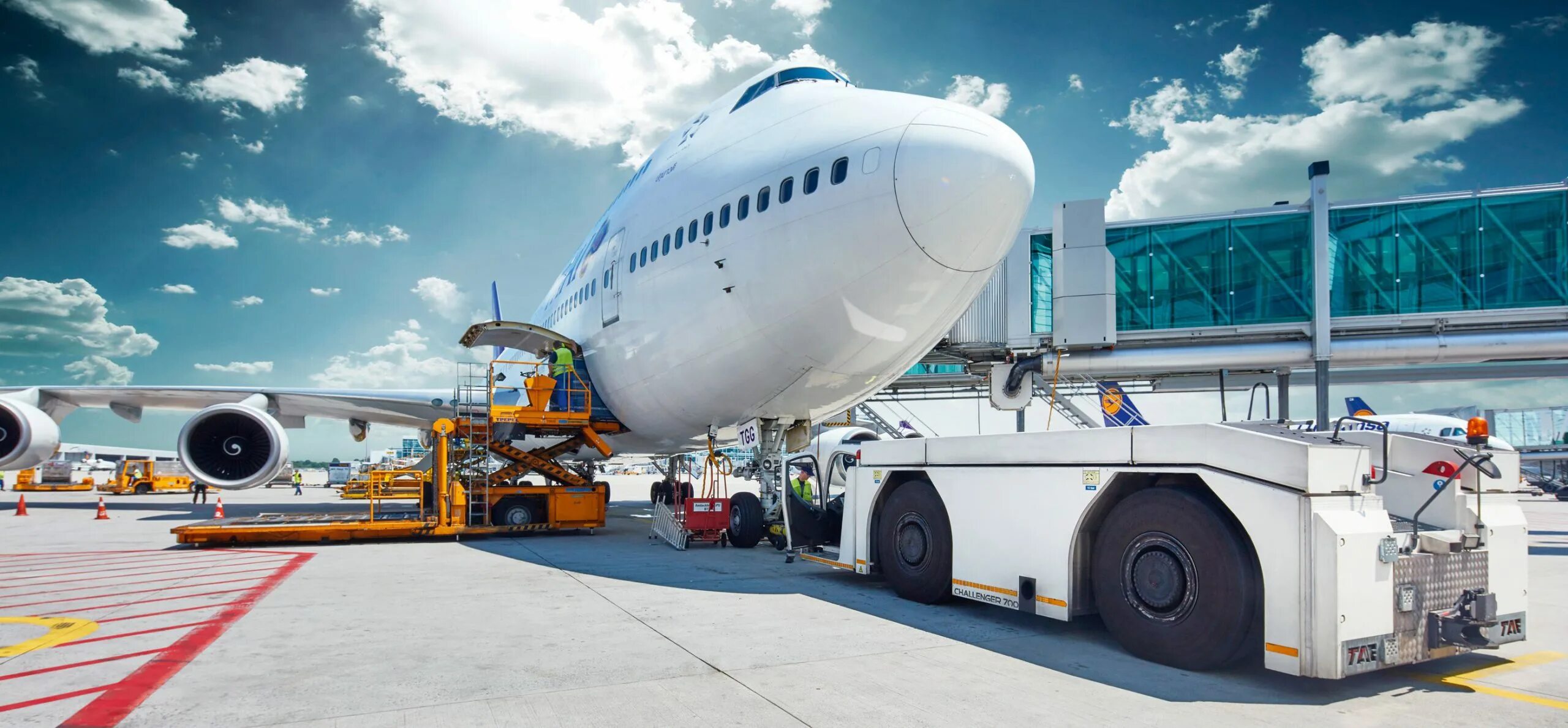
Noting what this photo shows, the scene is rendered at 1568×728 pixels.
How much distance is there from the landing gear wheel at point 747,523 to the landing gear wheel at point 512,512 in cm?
397

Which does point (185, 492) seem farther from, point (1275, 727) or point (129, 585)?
point (1275, 727)

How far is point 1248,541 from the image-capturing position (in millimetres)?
4672

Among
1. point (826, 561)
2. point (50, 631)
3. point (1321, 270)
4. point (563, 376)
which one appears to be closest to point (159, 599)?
point (50, 631)

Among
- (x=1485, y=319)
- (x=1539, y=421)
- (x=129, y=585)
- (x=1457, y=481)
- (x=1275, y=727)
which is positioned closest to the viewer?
(x=1275, y=727)

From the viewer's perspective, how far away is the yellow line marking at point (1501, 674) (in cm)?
440

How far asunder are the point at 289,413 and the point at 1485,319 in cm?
2472

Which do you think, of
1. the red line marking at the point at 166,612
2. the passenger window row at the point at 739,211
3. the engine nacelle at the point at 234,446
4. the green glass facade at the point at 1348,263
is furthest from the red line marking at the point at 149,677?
the green glass facade at the point at 1348,263

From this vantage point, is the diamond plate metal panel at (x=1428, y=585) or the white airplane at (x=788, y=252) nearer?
the diamond plate metal panel at (x=1428, y=585)

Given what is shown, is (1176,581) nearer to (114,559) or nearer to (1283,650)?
(1283,650)

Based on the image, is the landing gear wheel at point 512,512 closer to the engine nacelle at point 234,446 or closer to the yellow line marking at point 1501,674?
the engine nacelle at point 234,446

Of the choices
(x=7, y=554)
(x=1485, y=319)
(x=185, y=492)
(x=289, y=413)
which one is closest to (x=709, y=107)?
(x=7, y=554)

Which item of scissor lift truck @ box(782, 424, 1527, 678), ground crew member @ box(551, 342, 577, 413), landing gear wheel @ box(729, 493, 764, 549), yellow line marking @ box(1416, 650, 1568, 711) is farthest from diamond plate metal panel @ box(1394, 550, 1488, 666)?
ground crew member @ box(551, 342, 577, 413)

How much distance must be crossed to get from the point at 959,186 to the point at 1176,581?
3576mm

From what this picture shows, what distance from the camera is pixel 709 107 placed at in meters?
11.2
